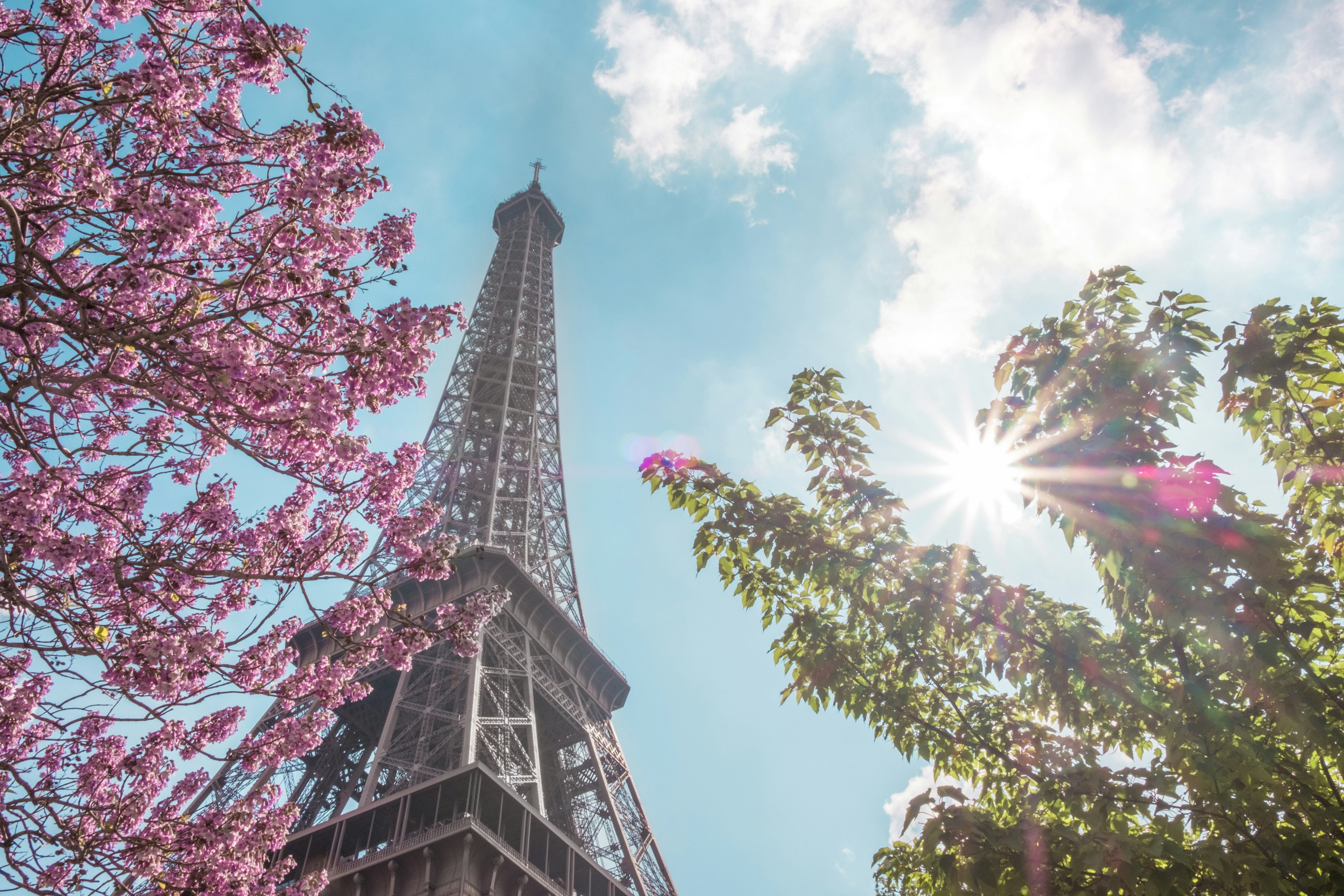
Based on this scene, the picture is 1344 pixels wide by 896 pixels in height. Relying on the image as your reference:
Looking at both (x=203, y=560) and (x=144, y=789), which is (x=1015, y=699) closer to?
(x=203, y=560)

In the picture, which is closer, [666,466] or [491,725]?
[666,466]

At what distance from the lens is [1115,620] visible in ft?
19.1

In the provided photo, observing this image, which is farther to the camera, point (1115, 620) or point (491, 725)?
point (491, 725)

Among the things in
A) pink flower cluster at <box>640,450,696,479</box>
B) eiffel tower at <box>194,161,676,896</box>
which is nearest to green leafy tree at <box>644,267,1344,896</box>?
pink flower cluster at <box>640,450,696,479</box>

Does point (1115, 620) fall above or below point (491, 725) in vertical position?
below

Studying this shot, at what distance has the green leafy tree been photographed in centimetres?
422

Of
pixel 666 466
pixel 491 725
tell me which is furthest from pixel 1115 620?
pixel 491 725

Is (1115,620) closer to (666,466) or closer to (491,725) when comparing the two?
(666,466)

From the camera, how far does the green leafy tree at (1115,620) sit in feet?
13.8

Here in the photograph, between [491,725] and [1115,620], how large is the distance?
25.4 meters

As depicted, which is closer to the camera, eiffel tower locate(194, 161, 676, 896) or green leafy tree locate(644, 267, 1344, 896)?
green leafy tree locate(644, 267, 1344, 896)

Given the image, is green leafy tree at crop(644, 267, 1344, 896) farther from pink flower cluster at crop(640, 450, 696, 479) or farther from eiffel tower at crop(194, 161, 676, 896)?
eiffel tower at crop(194, 161, 676, 896)

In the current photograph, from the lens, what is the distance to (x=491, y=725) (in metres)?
27.8

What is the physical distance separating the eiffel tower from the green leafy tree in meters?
3.99
